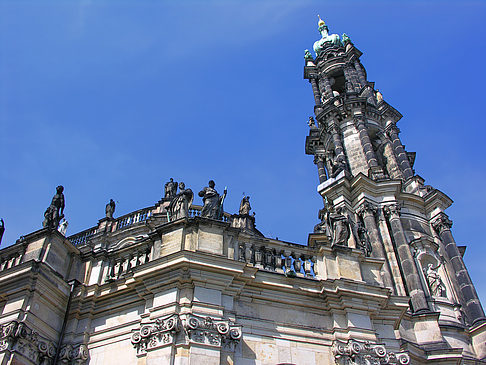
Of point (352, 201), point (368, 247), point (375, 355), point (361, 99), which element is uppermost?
point (361, 99)

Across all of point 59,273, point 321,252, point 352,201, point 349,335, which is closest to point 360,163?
point 352,201

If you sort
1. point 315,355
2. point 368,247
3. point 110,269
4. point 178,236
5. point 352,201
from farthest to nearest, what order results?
point 352,201 → point 368,247 → point 110,269 → point 178,236 → point 315,355

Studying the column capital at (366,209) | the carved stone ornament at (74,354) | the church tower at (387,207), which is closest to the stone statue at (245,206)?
the church tower at (387,207)

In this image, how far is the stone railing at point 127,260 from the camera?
12266 mm

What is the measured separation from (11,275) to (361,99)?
83.6ft

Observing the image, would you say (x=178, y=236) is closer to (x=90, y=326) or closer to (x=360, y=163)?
(x=90, y=326)

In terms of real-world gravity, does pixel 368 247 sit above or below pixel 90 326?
above

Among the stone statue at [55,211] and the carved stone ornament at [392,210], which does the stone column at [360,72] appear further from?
the stone statue at [55,211]

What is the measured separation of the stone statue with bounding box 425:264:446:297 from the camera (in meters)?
21.7

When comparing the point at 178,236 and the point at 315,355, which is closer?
the point at 315,355

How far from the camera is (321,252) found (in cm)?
1302

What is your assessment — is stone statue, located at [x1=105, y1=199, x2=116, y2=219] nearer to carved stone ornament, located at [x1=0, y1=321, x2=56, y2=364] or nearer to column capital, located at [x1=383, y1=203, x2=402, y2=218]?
column capital, located at [x1=383, y1=203, x2=402, y2=218]

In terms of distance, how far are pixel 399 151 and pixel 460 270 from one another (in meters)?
9.79

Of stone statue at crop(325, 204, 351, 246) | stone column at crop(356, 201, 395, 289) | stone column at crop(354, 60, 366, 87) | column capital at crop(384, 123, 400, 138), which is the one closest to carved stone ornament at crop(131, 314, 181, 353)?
stone statue at crop(325, 204, 351, 246)
